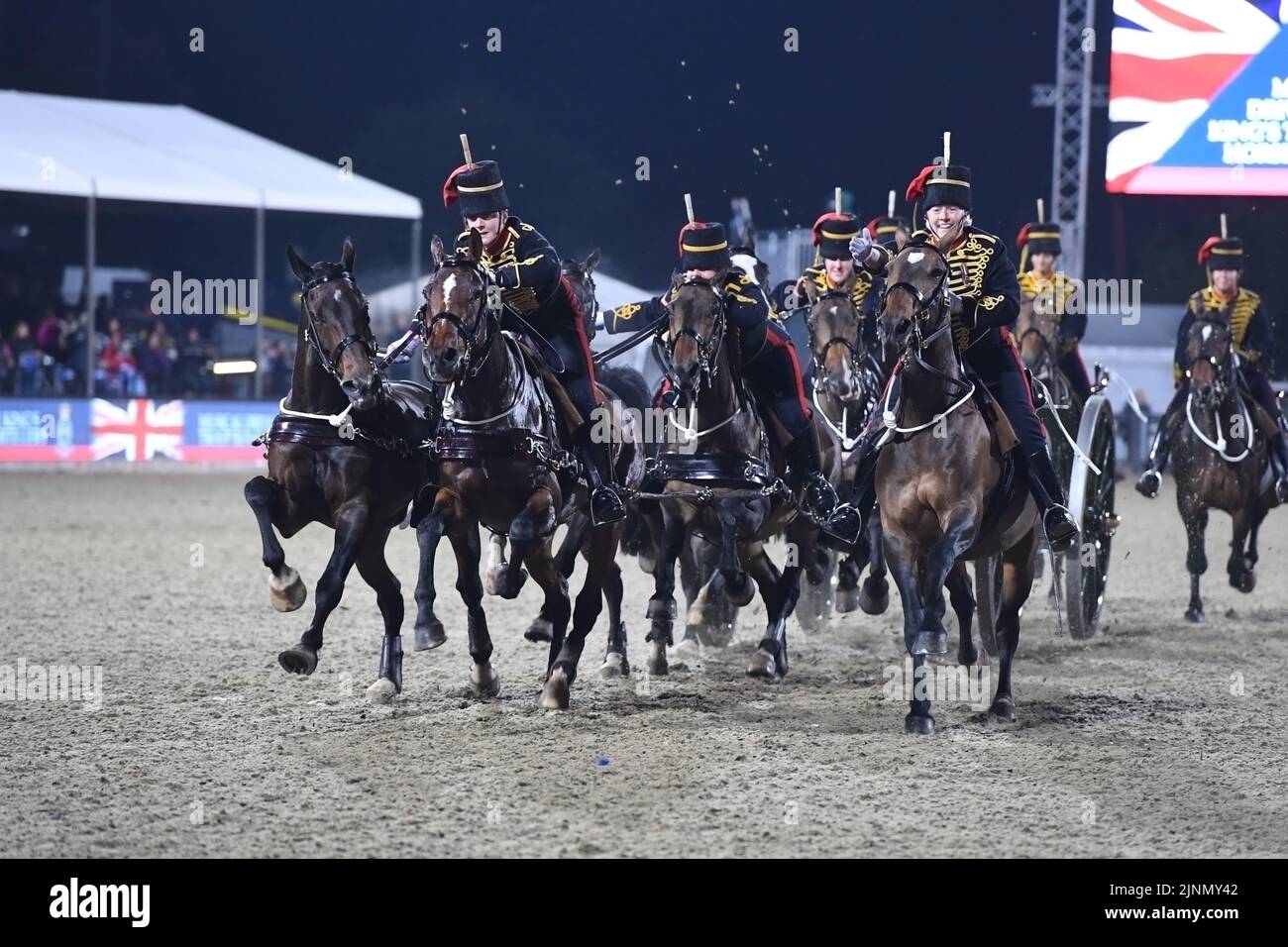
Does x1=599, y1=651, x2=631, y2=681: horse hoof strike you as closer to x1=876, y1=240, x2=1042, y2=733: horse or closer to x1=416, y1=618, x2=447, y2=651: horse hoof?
x1=416, y1=618, x2=447, y2=651: horse hoof

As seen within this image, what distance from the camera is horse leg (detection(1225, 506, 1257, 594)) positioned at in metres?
10.9

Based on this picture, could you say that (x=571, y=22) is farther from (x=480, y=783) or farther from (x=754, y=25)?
(x=480, y=783)

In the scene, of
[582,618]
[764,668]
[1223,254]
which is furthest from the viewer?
[1223,254]

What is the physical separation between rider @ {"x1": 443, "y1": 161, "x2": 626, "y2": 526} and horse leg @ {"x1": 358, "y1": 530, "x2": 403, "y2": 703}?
3.60 ft

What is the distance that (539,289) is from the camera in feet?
24.5

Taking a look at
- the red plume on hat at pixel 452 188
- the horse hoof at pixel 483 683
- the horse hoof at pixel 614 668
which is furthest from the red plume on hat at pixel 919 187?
the horse hoof at pixel 483 683

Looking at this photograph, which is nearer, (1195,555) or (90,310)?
(1195,555)

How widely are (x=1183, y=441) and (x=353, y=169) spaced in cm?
2882

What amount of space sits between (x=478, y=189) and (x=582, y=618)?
2165 millimetres

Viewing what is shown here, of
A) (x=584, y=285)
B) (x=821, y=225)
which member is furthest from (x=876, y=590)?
(x=584, y=285)

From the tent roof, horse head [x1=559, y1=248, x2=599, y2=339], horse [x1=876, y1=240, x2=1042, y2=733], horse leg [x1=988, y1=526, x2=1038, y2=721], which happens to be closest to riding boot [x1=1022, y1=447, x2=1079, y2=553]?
horse [x1=876, y1=240, x2=1042, y2=733]

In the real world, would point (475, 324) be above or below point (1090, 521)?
above

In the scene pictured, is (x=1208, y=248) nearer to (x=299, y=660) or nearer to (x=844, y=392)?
(x=844, y=392)
